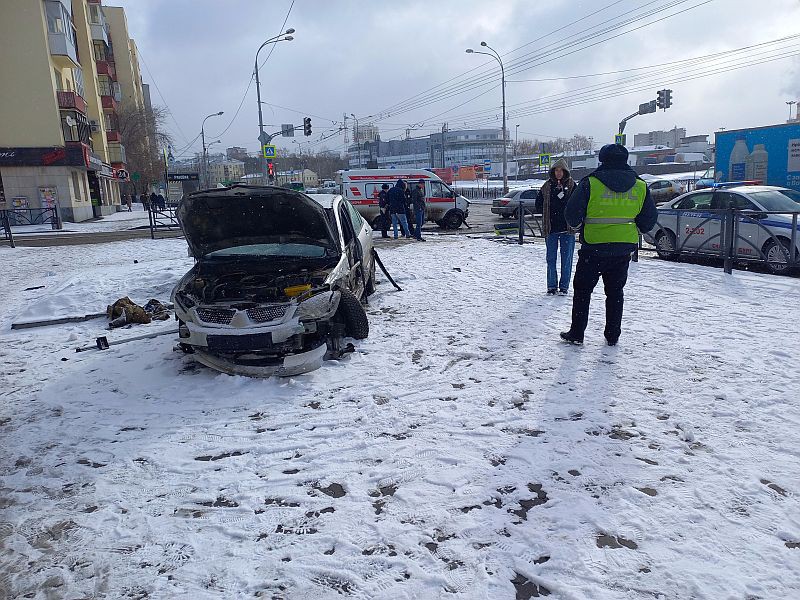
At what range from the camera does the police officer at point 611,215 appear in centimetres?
521

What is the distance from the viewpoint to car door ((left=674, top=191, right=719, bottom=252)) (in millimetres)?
10914

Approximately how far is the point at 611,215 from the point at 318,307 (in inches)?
115

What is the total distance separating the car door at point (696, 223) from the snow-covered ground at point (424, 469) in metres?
5.06

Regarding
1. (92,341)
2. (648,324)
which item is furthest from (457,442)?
(92,341)

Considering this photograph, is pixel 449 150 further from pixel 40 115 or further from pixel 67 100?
pixel 40 115

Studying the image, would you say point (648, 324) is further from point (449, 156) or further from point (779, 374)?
point (449, 156)

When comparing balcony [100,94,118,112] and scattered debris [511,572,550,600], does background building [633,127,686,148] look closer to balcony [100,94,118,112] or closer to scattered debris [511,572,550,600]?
balcony [100,94,118,112]

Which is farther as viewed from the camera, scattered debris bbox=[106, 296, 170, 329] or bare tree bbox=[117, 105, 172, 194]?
bare tree bbox=[117, 105, 172, 194]

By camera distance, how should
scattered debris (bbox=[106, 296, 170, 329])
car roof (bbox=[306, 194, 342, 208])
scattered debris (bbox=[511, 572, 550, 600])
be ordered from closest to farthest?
scattered debris (bbox=[511, 572, 550, 600])
car roof (bbox=[306, 194, 342, 208])
scattered debris (bbox=[106, 296, 170, 329])

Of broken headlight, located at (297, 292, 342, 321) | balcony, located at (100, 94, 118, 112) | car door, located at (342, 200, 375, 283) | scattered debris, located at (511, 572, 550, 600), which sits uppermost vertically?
balcony, located at (100, 94, 118, 112)

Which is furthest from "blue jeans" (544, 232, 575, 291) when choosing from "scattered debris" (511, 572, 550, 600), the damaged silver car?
"scattered debris" (511, 572, 550, 600)

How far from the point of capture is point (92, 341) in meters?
6.82

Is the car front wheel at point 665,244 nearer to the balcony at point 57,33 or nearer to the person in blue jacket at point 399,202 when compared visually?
the person in blue jacket at point 399,202

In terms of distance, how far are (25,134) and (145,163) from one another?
2959 centimetres
